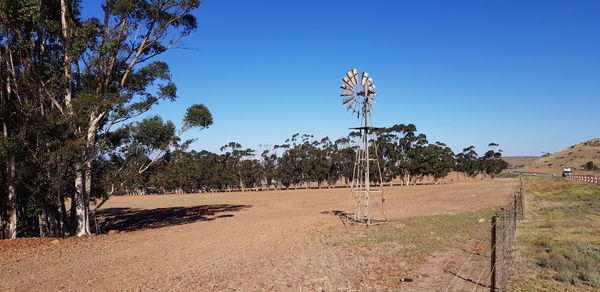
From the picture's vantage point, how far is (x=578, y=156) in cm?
11994

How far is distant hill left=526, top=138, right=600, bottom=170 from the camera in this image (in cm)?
11044

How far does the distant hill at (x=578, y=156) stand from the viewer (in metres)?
110

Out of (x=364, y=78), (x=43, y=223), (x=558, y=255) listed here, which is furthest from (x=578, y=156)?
(x=43, y=223)

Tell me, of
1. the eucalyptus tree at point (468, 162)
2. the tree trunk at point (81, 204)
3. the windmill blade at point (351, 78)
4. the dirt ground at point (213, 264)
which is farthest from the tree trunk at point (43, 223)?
the eucalyptus tree at point (468, 162)

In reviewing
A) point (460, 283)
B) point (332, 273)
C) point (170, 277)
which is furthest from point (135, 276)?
point (460, 283)

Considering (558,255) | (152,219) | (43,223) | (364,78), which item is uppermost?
(364,78)

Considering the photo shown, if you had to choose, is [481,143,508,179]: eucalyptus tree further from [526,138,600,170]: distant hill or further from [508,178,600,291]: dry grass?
[508,178,600,291]: dry grass

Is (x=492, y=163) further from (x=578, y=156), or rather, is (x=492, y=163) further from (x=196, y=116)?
(x=196, y=116)

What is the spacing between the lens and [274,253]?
1204 centimetres

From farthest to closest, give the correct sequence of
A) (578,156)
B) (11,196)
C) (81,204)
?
(578,156) < (81,204) < (11,196)

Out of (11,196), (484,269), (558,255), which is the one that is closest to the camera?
(484,269)

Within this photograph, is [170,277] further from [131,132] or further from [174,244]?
[131,132]

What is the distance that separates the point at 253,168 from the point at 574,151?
383ft

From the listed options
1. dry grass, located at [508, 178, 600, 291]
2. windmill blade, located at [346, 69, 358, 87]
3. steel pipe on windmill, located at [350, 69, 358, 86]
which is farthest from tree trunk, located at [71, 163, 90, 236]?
dry grass, located at [508, 178, 600, 291]
